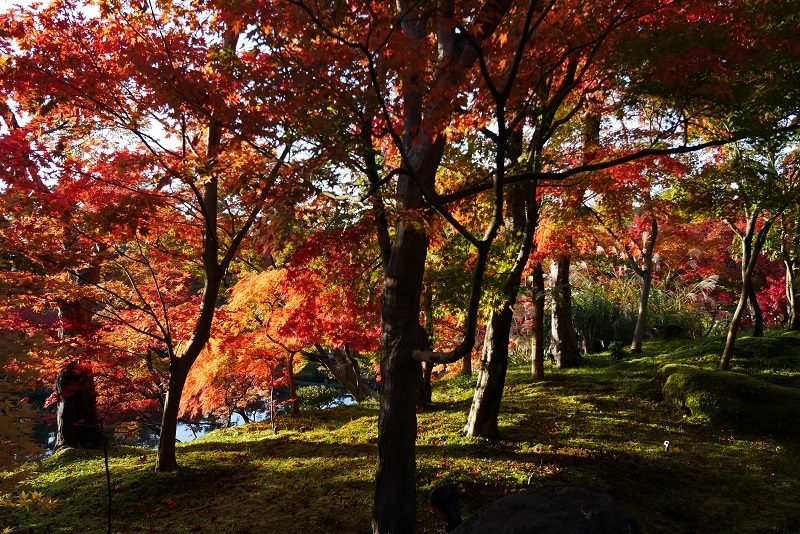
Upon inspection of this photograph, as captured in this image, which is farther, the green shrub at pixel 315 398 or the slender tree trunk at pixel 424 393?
the green shrub at pixel 315 398

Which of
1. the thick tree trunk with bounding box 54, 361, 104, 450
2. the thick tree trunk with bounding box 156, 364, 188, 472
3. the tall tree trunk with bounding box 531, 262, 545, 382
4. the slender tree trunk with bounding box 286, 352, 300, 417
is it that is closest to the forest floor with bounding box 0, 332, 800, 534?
the thick tree trunk with bounding box 156, 364, 188, 472

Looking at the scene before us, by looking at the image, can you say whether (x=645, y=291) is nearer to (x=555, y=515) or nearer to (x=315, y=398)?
(x=315, y=398)

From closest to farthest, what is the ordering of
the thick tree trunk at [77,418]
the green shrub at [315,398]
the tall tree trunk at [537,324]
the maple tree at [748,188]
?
the maple tree at [748,188] → the thick tree trunk at [77,418] → the tall tree trunk at [537,324] → the green shrub at [315,398]

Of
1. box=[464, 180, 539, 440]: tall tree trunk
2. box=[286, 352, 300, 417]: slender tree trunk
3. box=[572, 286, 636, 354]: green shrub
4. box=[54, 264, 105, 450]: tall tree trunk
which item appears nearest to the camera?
box=[464, 180, 539, 440]: tall tree trunk

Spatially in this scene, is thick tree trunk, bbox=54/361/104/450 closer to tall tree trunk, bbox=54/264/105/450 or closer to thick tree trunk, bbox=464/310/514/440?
tall tree trunk, bbox=54/264/105/450

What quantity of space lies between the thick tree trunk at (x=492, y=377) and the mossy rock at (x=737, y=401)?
13.2 feet

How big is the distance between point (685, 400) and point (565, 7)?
7328mm

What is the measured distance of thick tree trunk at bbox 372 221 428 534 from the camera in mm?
4449

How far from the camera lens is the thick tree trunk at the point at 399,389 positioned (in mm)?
4449

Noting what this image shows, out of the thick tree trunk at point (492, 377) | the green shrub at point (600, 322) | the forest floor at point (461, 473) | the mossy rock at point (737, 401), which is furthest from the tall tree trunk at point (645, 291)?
the thick tree trunk at point (492, 377)

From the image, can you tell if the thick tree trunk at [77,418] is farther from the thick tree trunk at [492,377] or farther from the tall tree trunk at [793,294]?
the tall tree trunk at [793,294]

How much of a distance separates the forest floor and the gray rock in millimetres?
2416

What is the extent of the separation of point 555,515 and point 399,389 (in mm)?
2239

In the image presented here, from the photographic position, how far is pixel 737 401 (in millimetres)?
7957
